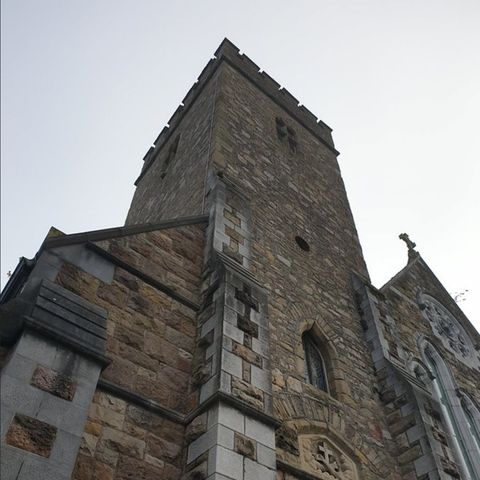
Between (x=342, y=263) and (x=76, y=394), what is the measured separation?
7330mm

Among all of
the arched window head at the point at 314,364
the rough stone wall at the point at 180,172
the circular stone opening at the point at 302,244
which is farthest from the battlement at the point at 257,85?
the arched window head at the point at 314,364

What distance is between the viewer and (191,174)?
34.8 feet

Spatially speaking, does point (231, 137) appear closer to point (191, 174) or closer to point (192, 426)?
point (191, 174)

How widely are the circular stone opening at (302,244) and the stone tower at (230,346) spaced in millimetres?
67

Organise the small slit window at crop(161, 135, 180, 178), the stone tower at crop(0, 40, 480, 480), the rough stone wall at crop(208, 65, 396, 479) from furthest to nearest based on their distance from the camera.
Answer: the small slit window at crop(161, 135, 180, 178)
the rough stone wall at crop(208, 65, 396, 479)
the stone tower at crop(0, 40, 480, 480)

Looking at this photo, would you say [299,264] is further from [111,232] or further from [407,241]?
[407,241]

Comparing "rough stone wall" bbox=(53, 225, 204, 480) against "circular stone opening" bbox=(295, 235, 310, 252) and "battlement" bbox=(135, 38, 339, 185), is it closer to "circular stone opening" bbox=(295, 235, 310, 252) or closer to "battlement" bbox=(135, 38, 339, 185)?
"circular stone opening" bbox=(295, 235, 310, 252)

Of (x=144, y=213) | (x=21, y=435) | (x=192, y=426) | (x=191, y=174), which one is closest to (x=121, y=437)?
(x=192, y=426)

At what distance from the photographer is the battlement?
14391mm

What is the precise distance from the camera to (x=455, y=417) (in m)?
9.48

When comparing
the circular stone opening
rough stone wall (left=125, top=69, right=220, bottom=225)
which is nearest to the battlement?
rough stone wall (left=125, top=69, right=220, bottom=225)

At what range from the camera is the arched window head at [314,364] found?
7.33m

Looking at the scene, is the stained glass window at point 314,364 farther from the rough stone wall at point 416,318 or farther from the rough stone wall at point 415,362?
the rough stone wall at point 416,318

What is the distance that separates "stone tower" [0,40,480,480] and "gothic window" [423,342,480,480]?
0.04 m
